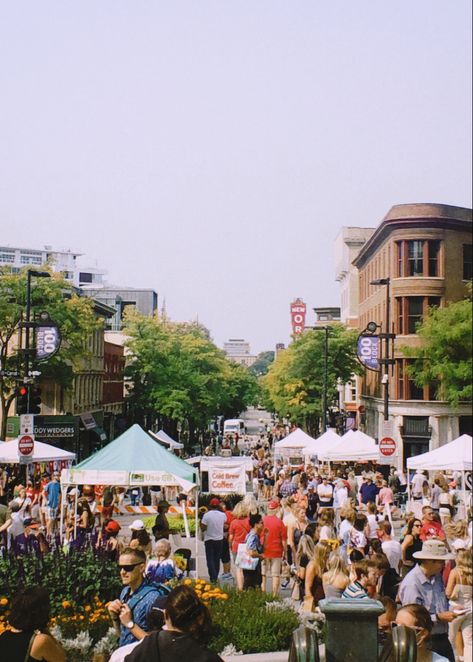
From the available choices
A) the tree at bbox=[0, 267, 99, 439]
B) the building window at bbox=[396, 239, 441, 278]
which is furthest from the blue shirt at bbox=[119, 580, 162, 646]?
the tree at bbox=[0, 267, 99, 439]

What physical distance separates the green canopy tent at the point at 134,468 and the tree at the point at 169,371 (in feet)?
132

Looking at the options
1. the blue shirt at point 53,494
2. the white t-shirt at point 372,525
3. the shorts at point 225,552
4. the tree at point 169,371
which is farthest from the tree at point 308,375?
the white t-shirt at point 372,525

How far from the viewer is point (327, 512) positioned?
15750mm

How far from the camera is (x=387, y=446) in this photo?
53.8 ft

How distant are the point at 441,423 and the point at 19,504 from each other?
11937 millimetres

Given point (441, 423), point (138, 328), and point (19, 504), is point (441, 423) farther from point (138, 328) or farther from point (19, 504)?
point (138, 328)

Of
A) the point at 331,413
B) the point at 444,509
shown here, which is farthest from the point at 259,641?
the point at 331,413

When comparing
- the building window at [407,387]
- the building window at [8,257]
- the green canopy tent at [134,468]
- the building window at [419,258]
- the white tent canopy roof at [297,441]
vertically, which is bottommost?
the green canopy tent at [134,468]

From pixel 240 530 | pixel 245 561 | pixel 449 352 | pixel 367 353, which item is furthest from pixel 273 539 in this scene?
pixel 449 352

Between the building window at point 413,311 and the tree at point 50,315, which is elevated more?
the tree at point 50,315

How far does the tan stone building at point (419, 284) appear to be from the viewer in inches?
242

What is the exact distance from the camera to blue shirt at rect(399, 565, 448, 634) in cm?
802

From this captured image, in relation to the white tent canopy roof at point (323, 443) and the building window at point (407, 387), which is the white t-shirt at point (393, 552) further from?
the white tent canopy roof at point (323, 443)

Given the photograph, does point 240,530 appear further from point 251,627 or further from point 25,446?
point 25,446
